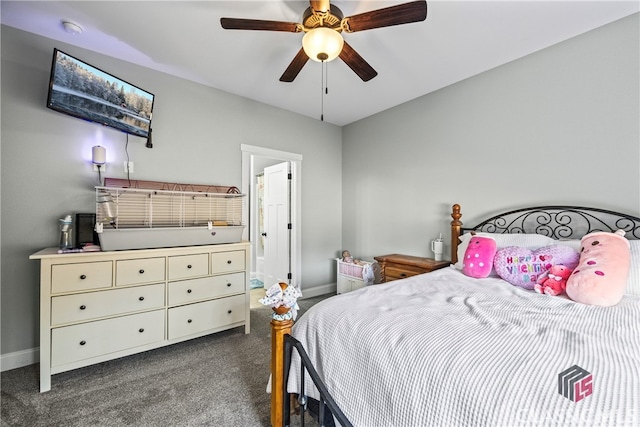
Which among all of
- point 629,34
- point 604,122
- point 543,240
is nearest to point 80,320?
point 543,240

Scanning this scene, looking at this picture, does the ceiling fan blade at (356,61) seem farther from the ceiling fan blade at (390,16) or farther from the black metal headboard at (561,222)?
the black metal headboard at (561,222)

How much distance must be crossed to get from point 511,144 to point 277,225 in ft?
10.4

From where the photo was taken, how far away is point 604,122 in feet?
6.83

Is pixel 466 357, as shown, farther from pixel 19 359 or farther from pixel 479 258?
pixel 19 359

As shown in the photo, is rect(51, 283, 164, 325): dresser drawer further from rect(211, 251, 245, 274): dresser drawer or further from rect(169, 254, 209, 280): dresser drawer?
rect(211, 251, 245, 274): dresser drawer

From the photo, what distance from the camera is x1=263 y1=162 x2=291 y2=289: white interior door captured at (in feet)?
13.4

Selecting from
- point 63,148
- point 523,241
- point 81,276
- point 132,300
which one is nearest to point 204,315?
point 132,300

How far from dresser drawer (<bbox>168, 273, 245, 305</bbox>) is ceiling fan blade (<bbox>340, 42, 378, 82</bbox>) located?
2.19m

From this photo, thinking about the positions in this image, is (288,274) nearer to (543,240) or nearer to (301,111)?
(301,111)

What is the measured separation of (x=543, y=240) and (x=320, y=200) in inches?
109

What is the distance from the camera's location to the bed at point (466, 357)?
0.74 meters

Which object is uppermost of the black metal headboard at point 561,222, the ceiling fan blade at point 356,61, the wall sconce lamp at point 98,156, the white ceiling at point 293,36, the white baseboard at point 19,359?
the white ceiling at point 293,36

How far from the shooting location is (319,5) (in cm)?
162

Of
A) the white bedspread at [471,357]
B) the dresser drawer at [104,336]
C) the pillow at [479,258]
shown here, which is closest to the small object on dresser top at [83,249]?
the dresser drawer at [104,336]
